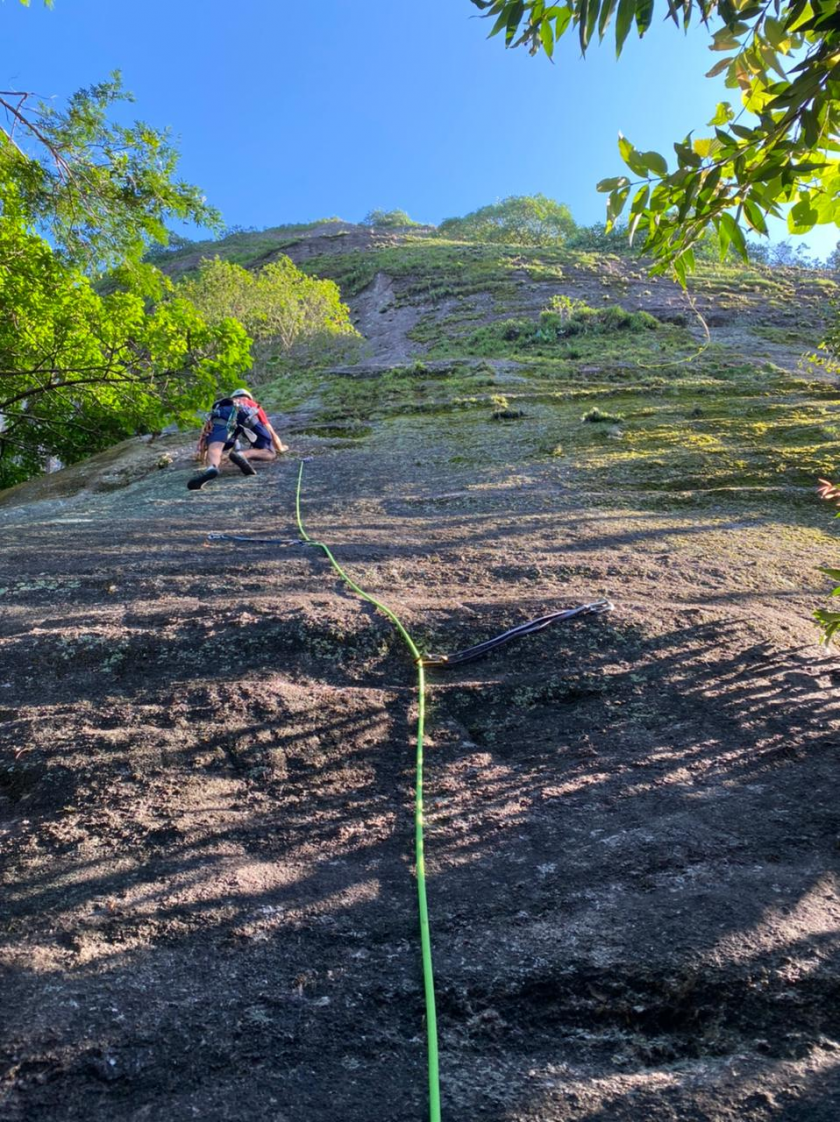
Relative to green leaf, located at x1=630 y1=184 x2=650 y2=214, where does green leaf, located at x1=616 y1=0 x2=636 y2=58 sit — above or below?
above

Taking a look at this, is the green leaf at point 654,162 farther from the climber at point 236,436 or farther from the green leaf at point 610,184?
the climber at point 236,436

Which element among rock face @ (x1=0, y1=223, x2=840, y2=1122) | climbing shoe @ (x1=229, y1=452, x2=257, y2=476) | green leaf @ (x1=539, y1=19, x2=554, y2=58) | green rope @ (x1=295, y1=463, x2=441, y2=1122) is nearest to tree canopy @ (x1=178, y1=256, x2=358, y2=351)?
climbing shoe @ (x1=229, y1=452, x2=257, y2=476)

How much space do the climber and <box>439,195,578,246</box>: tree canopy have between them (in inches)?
2207

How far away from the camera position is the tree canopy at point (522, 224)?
203 ft

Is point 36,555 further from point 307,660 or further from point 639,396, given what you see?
point 639,396

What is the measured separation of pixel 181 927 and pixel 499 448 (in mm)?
7767

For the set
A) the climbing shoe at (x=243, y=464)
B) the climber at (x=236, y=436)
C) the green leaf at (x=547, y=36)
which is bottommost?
the climbing shoe at (x=243, y=464)

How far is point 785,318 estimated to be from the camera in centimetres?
2202

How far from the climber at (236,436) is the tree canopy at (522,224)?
5605cm

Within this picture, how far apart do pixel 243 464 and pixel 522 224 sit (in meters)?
67.9

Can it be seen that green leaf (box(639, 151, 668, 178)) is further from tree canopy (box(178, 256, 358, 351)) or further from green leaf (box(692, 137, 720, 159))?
tree canopy (box(178, 256, 358, 351))

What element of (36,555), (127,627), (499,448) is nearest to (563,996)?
(127,627)

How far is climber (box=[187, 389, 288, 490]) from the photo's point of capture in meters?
8.77

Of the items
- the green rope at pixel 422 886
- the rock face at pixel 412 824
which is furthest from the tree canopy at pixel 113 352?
the green rope at pixel 422 886
